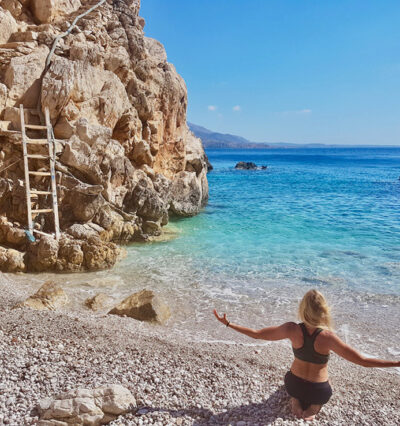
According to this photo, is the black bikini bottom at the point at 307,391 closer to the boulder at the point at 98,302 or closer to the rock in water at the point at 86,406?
the rock in water at the point at 86,406

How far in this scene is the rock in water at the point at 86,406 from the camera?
3.85 m

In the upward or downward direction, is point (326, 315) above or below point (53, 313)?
above

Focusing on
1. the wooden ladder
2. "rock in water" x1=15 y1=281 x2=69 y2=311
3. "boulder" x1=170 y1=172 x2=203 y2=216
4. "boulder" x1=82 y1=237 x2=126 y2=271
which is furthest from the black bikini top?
"boulder" x1=170 y1=172 x2=203 y2=216

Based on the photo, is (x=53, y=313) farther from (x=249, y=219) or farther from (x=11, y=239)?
(x=249, y=219)

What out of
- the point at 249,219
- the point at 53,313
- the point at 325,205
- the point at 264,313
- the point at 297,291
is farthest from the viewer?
the point at 325,205

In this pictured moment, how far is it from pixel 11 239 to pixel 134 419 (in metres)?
9.67

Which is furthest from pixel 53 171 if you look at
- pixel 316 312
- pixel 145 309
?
pixel 316 312

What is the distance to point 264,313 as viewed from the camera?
8.98 m

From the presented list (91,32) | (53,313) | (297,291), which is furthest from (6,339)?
(91,32)

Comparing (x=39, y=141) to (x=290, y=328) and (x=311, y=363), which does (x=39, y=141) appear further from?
(x=311, y=363)

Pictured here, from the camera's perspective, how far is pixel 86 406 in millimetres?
3914

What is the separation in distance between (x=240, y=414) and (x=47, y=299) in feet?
18.4

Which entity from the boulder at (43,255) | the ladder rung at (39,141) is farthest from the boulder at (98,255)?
the ladder rung at (39,141)

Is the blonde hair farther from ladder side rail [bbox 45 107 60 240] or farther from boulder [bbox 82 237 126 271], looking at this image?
ladder side rail [bbox 45 107 60 240]
